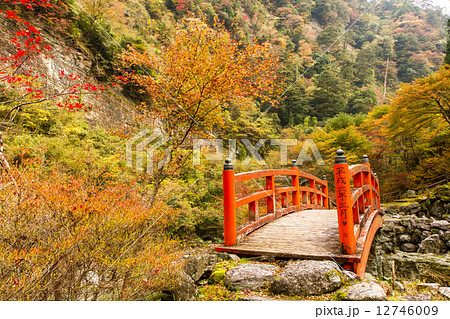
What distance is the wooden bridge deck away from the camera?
2.74 metres

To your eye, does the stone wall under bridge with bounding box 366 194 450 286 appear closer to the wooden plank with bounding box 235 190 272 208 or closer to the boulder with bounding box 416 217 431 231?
the boulder with bounding box 416 217 431 231

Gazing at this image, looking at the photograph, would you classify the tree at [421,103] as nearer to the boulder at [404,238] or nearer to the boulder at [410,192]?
the boulder at [410,192]

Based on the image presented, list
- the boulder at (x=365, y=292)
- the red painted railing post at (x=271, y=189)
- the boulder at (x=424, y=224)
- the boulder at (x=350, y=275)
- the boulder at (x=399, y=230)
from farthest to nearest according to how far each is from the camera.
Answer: the boulder at (x=399, y=230) → the boulder at (x=424, y=224) → the red painted railing post at (x=271, y=189) → the boulder at (x=350, y=275) → the boulder at (x=365, y=292)

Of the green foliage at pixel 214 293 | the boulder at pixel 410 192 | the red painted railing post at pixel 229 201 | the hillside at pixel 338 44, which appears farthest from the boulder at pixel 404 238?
the hillside at pixel 338 44

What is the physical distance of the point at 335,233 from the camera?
361 centimetres

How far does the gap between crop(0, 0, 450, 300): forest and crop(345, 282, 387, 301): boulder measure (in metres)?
1.59

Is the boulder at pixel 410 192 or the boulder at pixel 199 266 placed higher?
the boulder at pixel 199 266

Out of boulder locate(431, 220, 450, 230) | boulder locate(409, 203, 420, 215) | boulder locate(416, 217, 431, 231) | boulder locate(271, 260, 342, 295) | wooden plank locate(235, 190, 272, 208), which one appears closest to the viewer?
boulder locate(271, 260, 342, 295)

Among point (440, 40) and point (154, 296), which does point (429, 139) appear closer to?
point (154, 296)

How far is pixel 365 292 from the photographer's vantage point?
78.4 inches

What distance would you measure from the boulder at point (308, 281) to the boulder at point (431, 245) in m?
7.12

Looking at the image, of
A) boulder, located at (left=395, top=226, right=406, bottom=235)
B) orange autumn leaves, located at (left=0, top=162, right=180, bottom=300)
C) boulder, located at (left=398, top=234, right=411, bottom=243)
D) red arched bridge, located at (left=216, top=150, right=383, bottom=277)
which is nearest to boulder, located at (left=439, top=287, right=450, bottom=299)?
red arched bridge, located at (left=216, top=150, right=383, bottom=277)

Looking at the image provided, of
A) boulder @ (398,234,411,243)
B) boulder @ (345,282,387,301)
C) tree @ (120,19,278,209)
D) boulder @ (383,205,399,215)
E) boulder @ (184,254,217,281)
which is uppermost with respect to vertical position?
tree @ (120,19,278,209)

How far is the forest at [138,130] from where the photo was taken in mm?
1987
